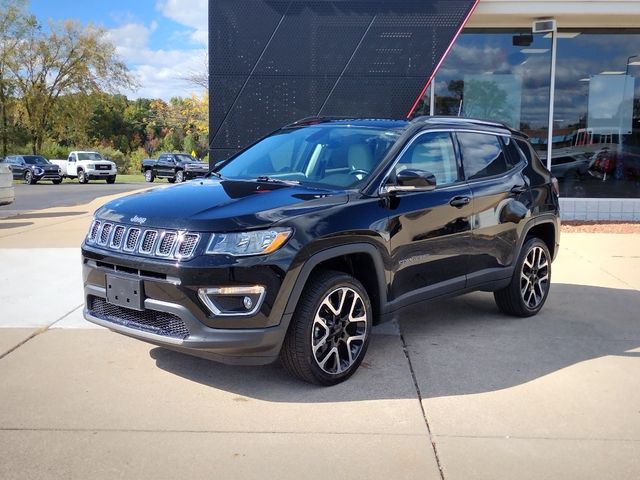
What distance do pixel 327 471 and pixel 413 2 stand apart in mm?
9841

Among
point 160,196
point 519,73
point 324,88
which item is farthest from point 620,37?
point 160,196

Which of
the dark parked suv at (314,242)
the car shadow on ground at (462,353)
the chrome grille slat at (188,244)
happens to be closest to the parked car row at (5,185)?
the dark parked suv at (314,242)


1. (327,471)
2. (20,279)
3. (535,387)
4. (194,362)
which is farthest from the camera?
(20,279)

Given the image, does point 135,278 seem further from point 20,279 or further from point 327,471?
point 20,279

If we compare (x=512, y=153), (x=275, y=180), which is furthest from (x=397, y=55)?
(x=275, y=180)

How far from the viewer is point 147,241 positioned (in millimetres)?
3920

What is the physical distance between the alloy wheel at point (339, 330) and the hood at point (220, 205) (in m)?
0.64

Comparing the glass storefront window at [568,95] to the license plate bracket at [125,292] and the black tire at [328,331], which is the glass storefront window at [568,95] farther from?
the license plate bracket at [125,292]

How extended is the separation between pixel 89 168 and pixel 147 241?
109ft

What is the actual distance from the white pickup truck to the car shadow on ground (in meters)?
31.8

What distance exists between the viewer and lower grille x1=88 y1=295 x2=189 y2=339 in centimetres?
387

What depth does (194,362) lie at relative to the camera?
4719 mm

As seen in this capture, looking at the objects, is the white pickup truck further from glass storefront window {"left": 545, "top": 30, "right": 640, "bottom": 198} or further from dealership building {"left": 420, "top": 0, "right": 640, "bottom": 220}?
glass storefront window {"left": 545, "top": 30, "right": 640, "bottom": 198}

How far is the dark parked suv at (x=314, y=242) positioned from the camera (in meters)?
3.75
